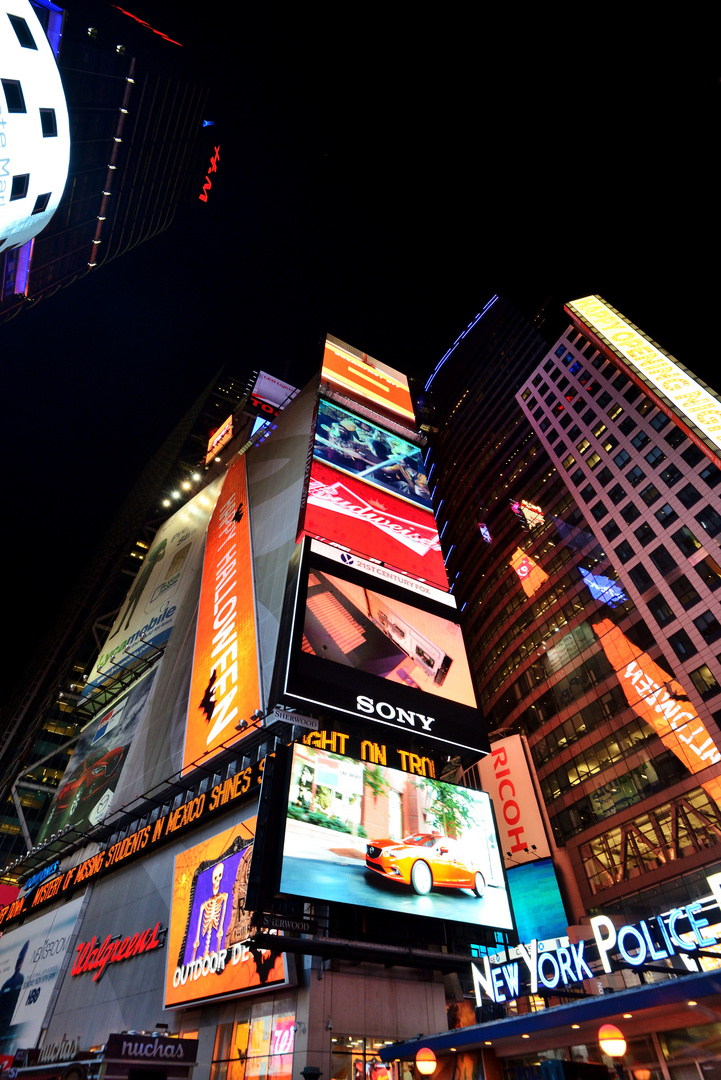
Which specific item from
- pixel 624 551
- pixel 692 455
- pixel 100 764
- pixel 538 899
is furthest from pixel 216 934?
pixel 692 455

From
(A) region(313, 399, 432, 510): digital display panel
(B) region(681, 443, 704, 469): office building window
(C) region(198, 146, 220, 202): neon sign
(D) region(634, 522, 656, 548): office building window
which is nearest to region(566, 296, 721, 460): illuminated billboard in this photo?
(B) region(681, 443, 704, 469): office building window

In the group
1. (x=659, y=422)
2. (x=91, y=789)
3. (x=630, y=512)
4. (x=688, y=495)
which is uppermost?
(x=659, y=422)

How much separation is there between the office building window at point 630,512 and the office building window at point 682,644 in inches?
505

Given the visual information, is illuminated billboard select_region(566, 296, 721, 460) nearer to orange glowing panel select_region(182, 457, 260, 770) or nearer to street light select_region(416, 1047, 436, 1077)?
orange glowing panel select_region(182, 457, 260, 770)

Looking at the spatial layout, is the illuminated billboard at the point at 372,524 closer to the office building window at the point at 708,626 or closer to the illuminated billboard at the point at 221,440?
the office building window at the point at 708,626

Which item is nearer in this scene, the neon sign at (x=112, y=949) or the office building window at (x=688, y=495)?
the neon sign at (x=112, y=949)

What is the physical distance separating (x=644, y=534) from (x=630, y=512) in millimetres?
3371

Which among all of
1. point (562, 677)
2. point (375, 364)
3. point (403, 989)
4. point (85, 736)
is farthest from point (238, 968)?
point (562, 677)

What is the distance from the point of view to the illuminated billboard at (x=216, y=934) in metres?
15.9

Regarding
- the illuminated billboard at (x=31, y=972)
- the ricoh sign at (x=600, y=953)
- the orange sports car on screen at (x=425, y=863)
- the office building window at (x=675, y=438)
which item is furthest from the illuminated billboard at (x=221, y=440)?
the ricoh sign at (x=600, y=953)

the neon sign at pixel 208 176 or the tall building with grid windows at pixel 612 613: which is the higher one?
the neon sign at pixel 208 176

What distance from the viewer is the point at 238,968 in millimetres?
16391

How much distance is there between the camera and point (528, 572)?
6706 cm

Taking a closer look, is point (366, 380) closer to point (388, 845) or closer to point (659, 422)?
point (659, 422)
